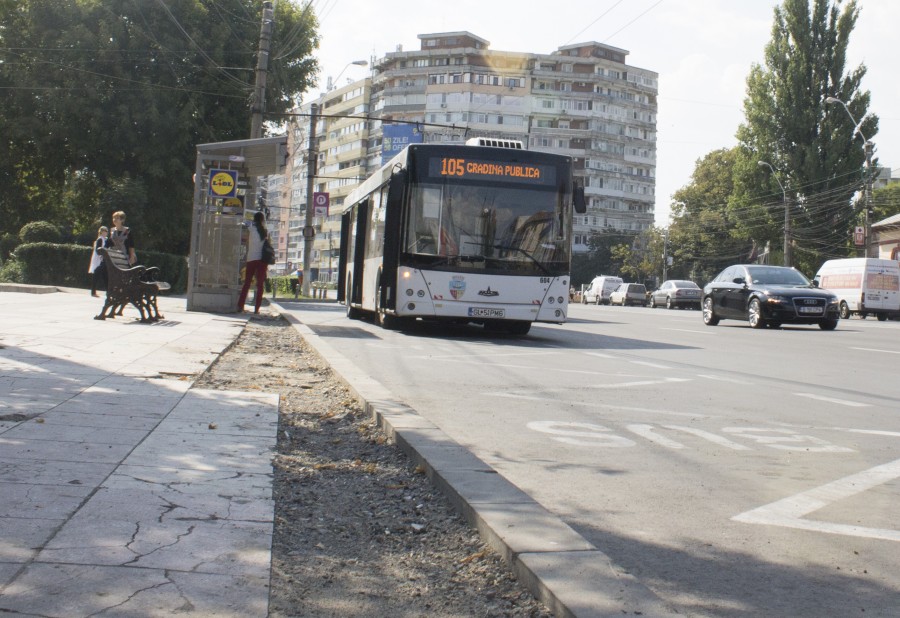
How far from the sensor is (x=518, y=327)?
19.1 meters

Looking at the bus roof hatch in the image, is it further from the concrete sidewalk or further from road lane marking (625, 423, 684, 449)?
road lane marking (625, 423, 684, 449)

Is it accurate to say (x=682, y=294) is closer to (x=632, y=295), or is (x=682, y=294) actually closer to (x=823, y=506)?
(x=632, y=295)

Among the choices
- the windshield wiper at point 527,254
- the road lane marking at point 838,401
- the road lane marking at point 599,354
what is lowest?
the road lane marking at point 599,354

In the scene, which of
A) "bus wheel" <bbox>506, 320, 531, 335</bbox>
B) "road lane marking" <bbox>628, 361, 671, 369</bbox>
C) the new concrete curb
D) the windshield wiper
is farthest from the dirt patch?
"bus wheel" <bbox>506, 320, 531, 335</bbox>

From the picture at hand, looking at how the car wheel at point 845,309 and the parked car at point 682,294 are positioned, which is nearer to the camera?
the car wheel at point 845,309

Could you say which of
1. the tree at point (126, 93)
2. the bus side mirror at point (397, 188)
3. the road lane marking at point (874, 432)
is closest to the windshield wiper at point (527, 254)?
the bus side mirror at point (397, 188)

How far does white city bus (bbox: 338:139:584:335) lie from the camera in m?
17.2

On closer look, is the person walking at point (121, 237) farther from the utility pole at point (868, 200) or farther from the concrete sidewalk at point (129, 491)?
the utility pole at point (868, 200)

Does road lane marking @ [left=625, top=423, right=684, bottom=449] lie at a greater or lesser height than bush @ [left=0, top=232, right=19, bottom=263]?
lesser

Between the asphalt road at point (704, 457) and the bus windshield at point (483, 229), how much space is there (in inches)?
122

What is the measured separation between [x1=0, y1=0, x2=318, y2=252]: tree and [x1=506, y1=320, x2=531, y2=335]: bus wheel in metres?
21.1

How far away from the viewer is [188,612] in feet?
10.4

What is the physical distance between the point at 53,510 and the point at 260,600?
1251 millimetres

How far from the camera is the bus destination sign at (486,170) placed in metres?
17.5
